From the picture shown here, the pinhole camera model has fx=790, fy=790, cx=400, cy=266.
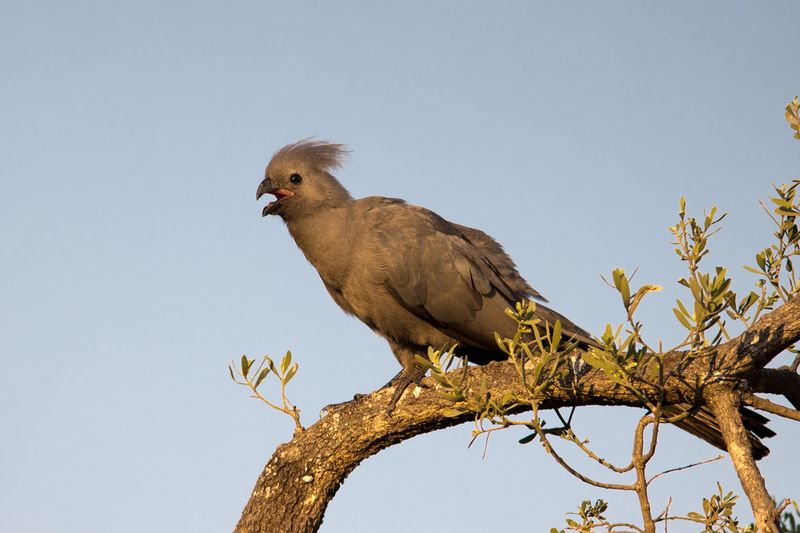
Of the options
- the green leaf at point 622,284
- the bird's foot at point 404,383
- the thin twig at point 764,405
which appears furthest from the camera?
the bird's foot at point 404,383

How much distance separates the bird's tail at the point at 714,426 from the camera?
13.2ft

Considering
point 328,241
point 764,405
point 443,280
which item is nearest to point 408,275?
point 443,280

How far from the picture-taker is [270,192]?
627cm

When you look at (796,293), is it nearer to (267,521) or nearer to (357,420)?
(357,420)

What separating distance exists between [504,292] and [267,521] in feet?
7.54

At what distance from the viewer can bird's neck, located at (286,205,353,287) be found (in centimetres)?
568

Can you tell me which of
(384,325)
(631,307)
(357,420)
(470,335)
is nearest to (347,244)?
(384,325)

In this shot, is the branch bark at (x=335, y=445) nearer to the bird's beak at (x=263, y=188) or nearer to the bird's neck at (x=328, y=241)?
the bird's neck at (x=328, y=241)

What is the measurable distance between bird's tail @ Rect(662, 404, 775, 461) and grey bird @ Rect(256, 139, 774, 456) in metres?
0.99

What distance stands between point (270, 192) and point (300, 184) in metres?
0.27

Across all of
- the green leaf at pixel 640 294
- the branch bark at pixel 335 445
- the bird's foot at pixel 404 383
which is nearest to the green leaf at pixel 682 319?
the green leaf at pixel 640 294

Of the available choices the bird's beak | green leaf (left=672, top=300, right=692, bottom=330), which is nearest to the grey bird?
the bird's beak

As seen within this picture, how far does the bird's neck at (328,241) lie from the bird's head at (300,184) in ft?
0.37

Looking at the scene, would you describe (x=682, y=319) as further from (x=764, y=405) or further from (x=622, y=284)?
(x=764, y=405)
